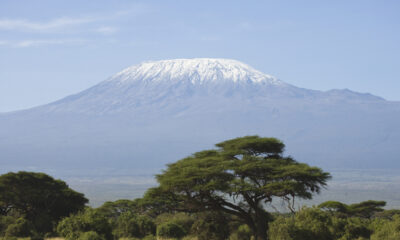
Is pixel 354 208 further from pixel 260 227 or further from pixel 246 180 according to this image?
pixel 246 180

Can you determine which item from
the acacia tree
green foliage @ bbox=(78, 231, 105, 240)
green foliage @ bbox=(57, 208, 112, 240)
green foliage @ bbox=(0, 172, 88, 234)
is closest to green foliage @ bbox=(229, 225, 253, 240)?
the acacia tree

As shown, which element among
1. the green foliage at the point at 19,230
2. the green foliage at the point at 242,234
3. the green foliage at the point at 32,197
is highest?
the green foliage at the point at 32,197

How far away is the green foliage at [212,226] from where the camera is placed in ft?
102

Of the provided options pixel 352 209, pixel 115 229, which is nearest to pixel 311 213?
pixel 115 229

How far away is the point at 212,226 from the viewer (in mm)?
31250

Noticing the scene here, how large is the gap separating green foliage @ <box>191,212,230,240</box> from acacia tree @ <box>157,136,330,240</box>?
50 centimetres

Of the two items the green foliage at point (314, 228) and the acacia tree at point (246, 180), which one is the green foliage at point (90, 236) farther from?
the green foliage at point (314, 228)

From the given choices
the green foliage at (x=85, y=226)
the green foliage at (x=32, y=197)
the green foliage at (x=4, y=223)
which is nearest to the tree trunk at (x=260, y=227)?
the green foliage at (x=85, y=226)

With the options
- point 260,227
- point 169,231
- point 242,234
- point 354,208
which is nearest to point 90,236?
point 260,227

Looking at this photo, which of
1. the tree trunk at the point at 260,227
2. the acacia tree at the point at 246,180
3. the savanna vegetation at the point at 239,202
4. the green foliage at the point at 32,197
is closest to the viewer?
the savanna vegetation at the point at 239,202

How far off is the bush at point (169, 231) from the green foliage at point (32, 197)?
30.7 feet

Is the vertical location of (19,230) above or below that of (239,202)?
below

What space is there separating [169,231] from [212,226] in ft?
14.2

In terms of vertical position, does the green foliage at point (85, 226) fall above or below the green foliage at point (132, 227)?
above
